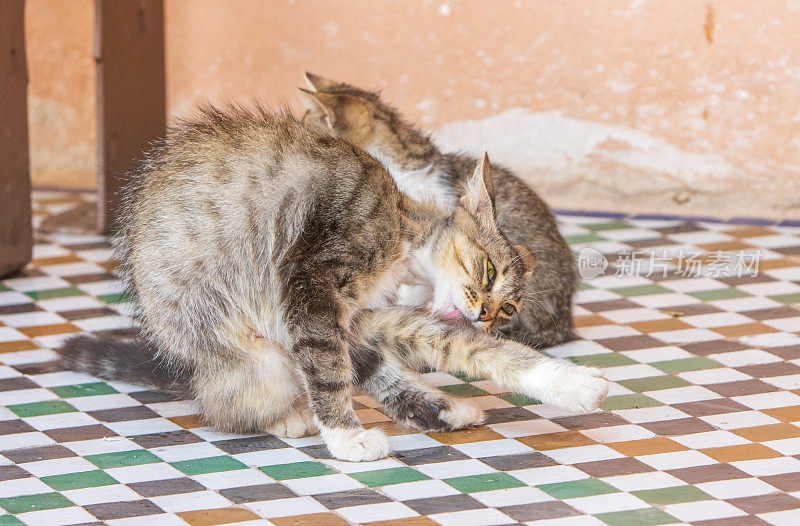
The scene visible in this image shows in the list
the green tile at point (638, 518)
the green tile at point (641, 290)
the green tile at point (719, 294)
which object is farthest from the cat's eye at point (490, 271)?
the green tile at point (719, 294)

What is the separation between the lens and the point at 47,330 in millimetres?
5457

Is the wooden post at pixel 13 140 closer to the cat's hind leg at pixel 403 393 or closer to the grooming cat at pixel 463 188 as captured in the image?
the grooming cat at pixel 463 188

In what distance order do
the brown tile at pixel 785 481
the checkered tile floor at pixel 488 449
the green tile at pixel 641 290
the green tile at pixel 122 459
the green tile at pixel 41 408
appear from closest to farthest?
the checkered tile floor at pixel 488 449 → the brown tile at pixel 785 481 → the green tile at pixel 122 459 → the green tile at pixel 41 408 → the green tile at pixel 641 290

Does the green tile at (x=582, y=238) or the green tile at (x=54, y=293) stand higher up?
the green tile at (x=582, y=238)

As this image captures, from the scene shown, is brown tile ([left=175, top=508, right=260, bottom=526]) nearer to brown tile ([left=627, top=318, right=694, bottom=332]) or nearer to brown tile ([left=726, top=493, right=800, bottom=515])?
brown tile ([left=726, top=493, right=800, bottom=515])

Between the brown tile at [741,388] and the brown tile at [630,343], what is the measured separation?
0.52m

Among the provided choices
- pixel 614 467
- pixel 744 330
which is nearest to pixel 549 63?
pixel 744 330

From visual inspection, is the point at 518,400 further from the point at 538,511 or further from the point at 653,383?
the point at 538,511

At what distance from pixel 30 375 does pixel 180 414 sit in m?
0.79

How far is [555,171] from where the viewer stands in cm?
730

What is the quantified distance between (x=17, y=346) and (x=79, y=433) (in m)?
1.09

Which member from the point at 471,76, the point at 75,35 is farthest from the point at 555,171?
the point at 75,35

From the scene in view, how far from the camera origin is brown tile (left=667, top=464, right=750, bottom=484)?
3.85 meters

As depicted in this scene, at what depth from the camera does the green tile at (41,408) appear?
450 centimetres
